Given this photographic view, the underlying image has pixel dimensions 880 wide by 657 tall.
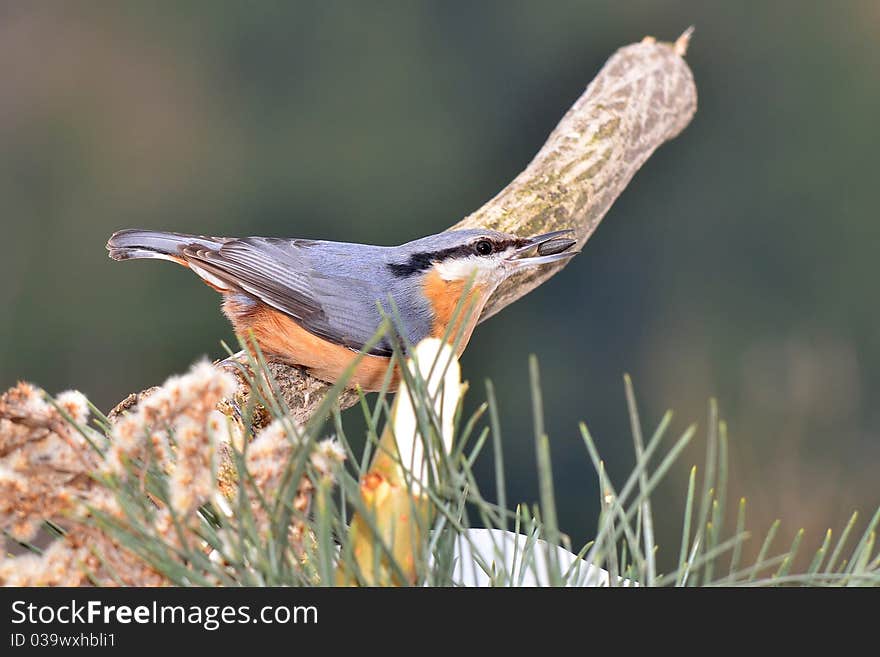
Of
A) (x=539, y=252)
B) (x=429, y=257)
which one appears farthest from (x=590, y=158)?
(x=429, y=257)

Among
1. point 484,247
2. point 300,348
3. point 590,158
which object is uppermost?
point 590,158

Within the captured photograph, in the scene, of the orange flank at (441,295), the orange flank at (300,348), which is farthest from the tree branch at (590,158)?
the orange flank at (441,295)

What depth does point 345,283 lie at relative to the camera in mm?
1223

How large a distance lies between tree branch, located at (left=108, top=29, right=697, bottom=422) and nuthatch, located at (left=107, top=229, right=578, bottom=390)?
0.08 m

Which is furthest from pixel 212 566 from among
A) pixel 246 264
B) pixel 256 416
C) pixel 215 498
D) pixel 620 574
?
pixel 246 264

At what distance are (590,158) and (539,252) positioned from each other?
1.17 feet

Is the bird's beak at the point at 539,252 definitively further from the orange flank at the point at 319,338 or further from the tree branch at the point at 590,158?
the tree branch at the point at 590,158

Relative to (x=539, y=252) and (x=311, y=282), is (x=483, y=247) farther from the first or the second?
(x=311, y=282)

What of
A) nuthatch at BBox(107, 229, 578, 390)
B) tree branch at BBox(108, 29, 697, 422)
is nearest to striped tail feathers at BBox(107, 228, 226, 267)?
nuthatch at BBox(107, 229, 578, 390)

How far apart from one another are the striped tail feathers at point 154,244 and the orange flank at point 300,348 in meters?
0.08

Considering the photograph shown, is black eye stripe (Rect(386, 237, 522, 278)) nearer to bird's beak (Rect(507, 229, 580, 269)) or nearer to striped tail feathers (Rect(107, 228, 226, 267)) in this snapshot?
bird's beak (Rect(507, 229, 580, 269))

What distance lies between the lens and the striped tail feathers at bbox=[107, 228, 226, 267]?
1.27 metres

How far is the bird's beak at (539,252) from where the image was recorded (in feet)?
3.97
